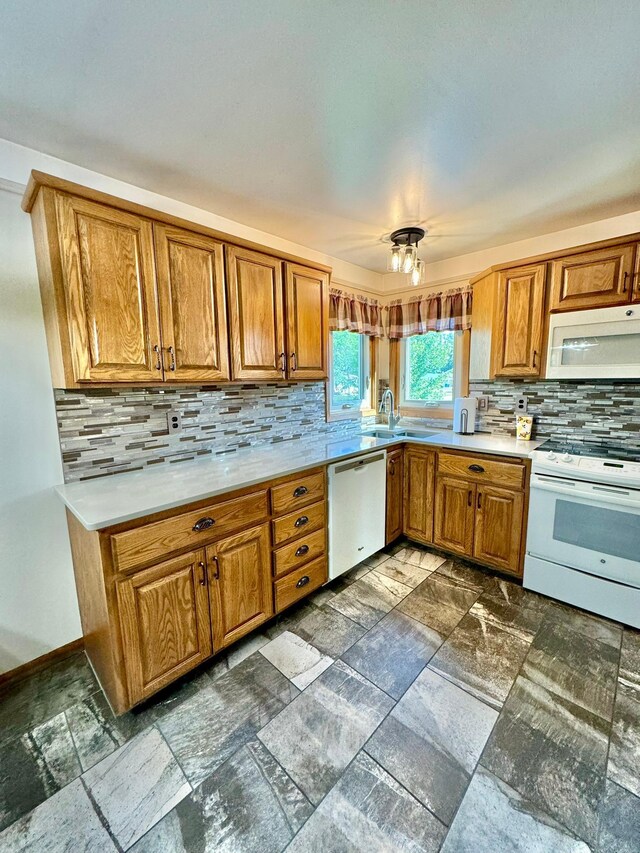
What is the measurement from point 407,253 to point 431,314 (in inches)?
37.0

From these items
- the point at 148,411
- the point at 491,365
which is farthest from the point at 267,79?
the point at 491,365

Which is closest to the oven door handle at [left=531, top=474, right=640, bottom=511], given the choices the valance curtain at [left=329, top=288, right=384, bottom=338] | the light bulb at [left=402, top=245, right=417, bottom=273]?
the light bulb at [left=402, top=245, right=417, bottom=273]

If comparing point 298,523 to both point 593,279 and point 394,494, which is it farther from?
point 593,279

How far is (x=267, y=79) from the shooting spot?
1188 mm

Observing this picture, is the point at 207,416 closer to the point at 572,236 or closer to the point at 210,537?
the point at 210,537

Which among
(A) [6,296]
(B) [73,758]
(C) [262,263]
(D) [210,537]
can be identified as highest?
(C) [262,263]

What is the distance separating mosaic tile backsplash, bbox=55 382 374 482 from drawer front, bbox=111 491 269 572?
1.99 feet

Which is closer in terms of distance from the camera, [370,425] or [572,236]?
[572,236]

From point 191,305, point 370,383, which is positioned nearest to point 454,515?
point 370,383

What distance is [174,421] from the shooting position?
201cm

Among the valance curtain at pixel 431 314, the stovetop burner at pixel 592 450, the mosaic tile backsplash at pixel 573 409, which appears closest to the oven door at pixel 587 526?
the stovetop burner at pixel 592 450

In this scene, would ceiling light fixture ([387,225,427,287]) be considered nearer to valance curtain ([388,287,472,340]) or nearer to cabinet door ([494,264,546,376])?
cabinet door ([494,264,546,376])

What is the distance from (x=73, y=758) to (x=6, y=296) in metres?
1.89

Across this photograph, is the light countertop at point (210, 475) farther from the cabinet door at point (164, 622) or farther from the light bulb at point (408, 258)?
the light bulb at point (408, 258)
